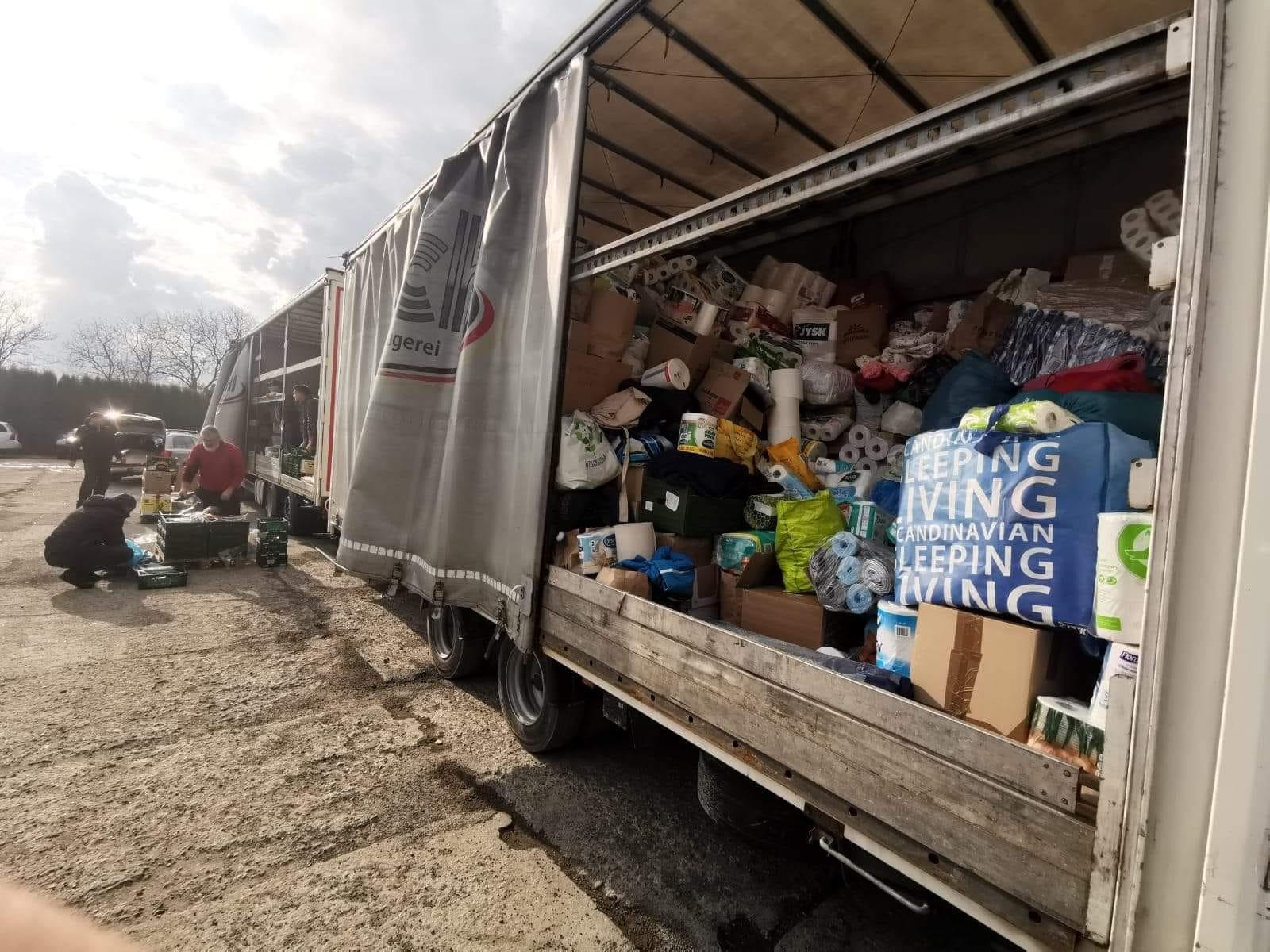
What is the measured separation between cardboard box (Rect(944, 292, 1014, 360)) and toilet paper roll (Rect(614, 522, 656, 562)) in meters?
1.88

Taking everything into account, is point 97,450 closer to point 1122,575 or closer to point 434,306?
point 434,306

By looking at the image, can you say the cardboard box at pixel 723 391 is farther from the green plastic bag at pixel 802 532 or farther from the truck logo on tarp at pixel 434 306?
the truck logo on tarp at pixel 434 306

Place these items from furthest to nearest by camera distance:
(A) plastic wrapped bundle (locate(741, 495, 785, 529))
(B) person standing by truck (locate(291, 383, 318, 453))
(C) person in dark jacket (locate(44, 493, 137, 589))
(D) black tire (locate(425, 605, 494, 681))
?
(B) person standing by truck (locate(291, 383, 318, 453)), (C) person in dark jacket (locate(44, 493, 137, 589)), (D) black tire (locate(425, 605, 494, 681)), (A) plastic wrapped bundle (locate(741, 495, 785, 529))

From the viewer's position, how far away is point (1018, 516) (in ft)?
5.10

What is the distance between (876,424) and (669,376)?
1.24 m

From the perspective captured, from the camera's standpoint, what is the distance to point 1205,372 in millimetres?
1039

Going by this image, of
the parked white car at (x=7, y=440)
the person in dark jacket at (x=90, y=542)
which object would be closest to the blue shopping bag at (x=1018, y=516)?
the person in dark jacket at (x=90, y=542)

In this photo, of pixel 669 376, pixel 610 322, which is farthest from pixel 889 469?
pixel 610 322

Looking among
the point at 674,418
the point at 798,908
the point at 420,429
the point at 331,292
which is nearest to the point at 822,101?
the point at 674,418

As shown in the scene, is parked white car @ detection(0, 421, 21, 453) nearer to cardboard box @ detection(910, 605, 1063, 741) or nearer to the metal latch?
cardboard box @ detection(910, 605, 1063, 741)

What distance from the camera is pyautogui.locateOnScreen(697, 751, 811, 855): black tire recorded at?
6.88 feet

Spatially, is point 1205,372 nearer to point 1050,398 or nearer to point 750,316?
point 1050,398

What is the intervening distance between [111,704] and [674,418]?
3615 mm

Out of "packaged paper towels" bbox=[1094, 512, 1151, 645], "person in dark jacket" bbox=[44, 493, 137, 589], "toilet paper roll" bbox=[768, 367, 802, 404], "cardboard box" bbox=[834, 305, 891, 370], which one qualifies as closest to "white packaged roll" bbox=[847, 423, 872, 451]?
"toilet paper roll" bbox=[768, 367, 802, 404]
